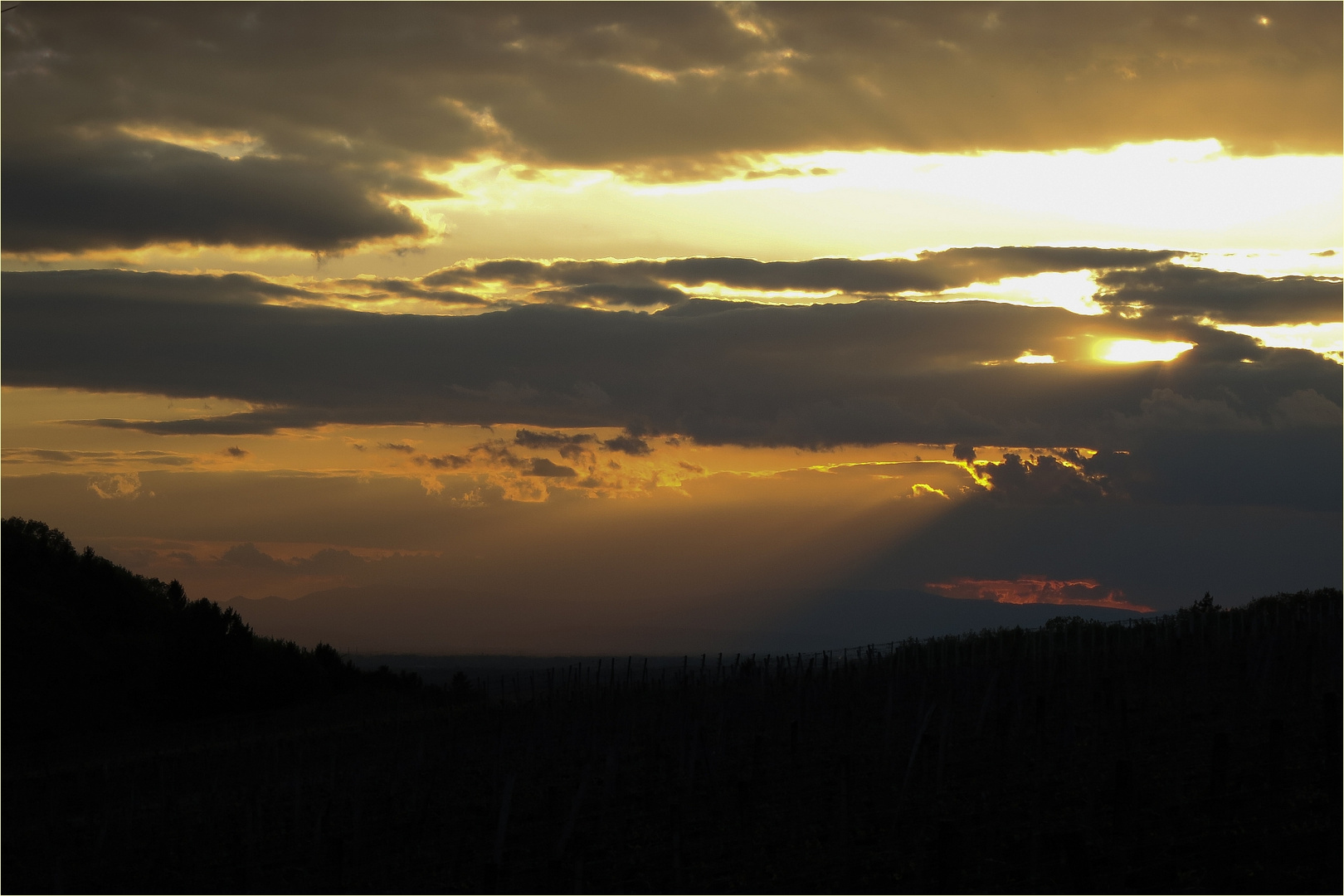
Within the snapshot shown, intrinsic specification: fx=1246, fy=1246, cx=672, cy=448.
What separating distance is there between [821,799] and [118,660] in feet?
174

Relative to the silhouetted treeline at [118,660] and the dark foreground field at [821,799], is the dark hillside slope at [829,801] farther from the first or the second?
the silhouetted treeline at [118,660]

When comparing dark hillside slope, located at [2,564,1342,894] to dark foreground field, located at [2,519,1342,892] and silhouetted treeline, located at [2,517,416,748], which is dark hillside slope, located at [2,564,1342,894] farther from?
silhouetted treeline, located at [2,517,416,748]

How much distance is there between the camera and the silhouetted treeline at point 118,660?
204 ft

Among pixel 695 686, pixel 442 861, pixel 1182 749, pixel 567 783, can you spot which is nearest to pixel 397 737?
pixel 695 686

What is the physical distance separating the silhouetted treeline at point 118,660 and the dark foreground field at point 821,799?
20.6 m

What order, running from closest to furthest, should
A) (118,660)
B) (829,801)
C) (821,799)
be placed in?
1. (829,801)
2. (821,799)
3. (118,660)

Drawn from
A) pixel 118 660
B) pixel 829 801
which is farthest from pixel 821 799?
pixel 118 660

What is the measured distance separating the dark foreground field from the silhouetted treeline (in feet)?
67.5

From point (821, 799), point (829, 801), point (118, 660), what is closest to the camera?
point (829, 801)

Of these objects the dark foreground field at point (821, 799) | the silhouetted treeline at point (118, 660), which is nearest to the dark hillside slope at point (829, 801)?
the dark foreground field at point (821, 799)

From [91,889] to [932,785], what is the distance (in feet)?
53.4

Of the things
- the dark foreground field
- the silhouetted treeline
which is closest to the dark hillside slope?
the dark foreground field

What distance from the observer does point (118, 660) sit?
214ft

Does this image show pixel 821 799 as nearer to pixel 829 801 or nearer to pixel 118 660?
pixel 829 801
